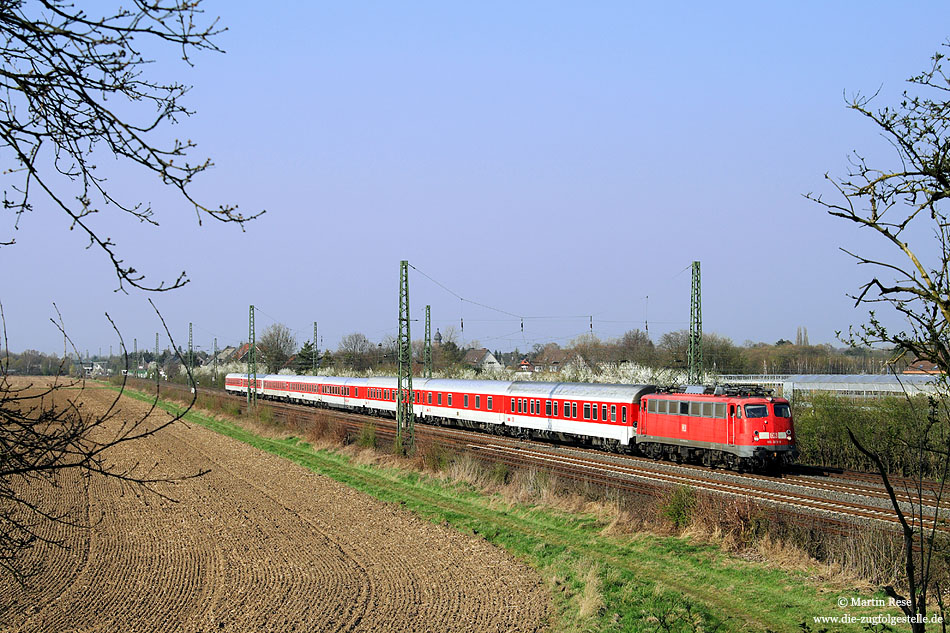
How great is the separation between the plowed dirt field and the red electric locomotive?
11488 millimetres

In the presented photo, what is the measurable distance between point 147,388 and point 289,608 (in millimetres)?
87734

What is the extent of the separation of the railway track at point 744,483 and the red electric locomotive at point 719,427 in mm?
656

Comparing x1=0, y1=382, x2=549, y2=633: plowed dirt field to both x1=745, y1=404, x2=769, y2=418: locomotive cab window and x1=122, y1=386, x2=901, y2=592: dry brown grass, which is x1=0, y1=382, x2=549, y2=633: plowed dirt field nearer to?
x1=122, y1=386, x2=901, y2=592: dry brown grass

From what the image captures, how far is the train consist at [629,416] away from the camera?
82.9ft

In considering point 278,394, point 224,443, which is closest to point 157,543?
point 224,443

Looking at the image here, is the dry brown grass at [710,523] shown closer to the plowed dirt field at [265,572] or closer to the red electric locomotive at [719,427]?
the plowed dirt field at [265,572]

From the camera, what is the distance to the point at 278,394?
72375 mm

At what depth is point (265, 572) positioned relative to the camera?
15.5 meters

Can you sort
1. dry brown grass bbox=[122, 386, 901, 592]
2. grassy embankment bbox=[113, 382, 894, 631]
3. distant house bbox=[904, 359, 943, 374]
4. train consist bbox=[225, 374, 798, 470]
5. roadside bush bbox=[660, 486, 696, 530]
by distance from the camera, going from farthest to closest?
train consist bbox=[225, 374, 798, 470], roadside bush bbox=[660, 486, 696, 530], dry brown grass bbox=[122, 386, 901, 592], grassy embankment bbox=[113, 382, 894, 631], distant house bbox=[904, 359, 943, 374]

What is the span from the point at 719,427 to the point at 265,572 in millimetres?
16587

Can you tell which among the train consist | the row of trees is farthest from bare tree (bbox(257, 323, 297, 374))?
the train consist

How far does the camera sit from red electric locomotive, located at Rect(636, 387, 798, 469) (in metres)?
25.1

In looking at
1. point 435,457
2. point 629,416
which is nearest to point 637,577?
point 435,457

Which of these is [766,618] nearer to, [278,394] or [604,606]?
[604,606]
